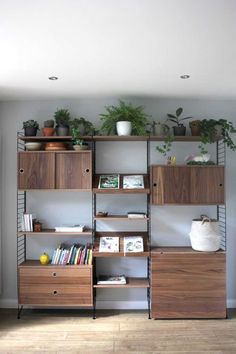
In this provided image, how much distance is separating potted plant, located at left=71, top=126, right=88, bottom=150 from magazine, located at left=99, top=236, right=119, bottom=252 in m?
1.02

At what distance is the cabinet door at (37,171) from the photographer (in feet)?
11.3

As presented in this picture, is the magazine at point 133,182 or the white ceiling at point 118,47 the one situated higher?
the white ceiling at point 118,47

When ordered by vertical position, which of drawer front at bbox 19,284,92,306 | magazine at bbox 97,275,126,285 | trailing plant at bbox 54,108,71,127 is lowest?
drawer front at bbox 19,284,92,306

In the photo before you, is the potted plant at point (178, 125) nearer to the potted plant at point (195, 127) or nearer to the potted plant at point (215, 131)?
the potted plant at point (195, 127)

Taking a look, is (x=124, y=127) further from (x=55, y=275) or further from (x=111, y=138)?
(x=55, y=275)

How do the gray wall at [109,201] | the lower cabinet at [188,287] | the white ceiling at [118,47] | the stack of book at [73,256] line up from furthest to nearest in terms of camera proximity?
the gray wall at [109,201] → the stack of book at [73,256] → the lower cabinet at [188,287] → the white ceiling at [118,47]

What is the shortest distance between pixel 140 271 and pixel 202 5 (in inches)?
111

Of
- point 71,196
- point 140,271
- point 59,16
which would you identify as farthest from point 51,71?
point 140,271

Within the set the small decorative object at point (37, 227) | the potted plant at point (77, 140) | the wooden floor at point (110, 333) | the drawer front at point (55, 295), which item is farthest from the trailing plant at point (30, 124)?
the wooden floor at point (110, 333)

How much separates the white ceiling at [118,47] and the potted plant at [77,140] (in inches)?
17.2

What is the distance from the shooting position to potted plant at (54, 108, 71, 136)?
3.54m

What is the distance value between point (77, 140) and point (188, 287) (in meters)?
1.93

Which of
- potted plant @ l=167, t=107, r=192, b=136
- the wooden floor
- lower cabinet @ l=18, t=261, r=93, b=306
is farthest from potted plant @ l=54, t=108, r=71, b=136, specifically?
the wooden floor

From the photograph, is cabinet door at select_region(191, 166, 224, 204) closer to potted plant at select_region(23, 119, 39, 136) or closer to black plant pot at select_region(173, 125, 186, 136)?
black plant pot at select_region(173, 125, 186, 136)
